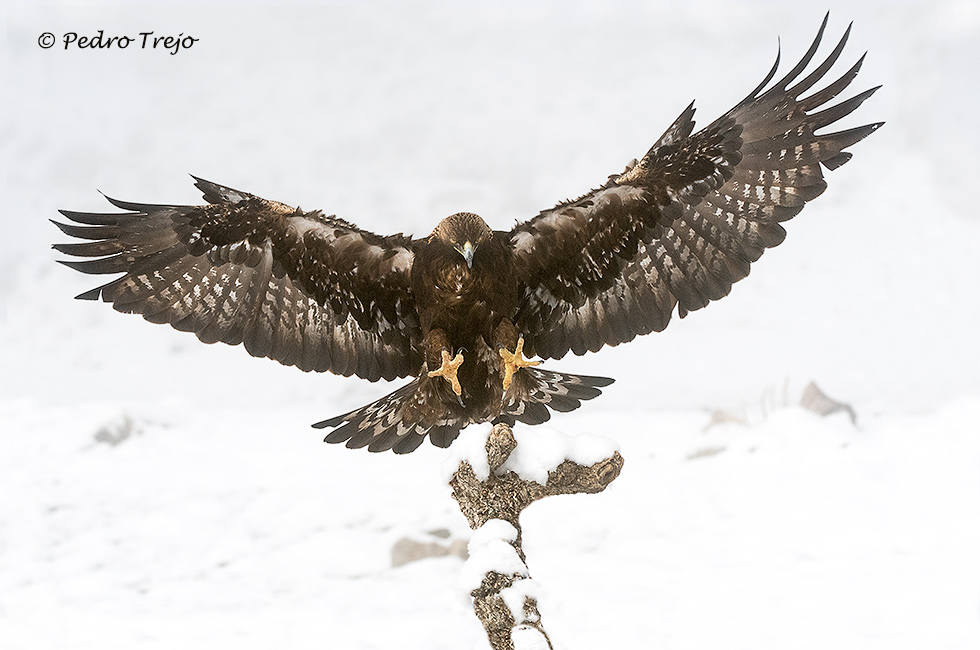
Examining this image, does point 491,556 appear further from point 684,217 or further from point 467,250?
point 684,217

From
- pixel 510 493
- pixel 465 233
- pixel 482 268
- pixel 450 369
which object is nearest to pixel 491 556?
pixel 510 493

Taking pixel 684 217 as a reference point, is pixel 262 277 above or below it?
above

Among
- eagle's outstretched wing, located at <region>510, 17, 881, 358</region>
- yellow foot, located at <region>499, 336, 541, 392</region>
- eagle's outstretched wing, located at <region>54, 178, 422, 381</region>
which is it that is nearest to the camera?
yellow foot, located at <region>499, 336, 541, 392</region>

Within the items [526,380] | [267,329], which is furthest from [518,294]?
[267,329]

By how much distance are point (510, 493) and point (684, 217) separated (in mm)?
2077

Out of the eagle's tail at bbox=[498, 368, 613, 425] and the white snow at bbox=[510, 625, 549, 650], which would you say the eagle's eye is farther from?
the white snow at bbox=[510, 625, 549, 650]

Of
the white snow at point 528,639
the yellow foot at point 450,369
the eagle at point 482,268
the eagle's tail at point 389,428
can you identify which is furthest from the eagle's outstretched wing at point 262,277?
the white snow at point 528,639

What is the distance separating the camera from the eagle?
16.2 ft

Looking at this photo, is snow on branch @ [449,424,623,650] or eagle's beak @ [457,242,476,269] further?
eagle's beak @ [457,242,476,269]

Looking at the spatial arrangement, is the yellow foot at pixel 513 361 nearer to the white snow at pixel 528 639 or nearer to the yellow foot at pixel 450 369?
the yellow foot at pixel 450 369

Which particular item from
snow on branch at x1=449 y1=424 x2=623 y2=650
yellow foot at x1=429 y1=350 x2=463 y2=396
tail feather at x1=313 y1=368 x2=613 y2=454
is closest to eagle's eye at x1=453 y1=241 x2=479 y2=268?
yellow foot at x1=429 y1=350 x2=463 y2=396

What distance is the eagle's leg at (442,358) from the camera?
4809 millimetres

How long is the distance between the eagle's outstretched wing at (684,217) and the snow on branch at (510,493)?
1.00 meters

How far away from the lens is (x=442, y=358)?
485 cm
